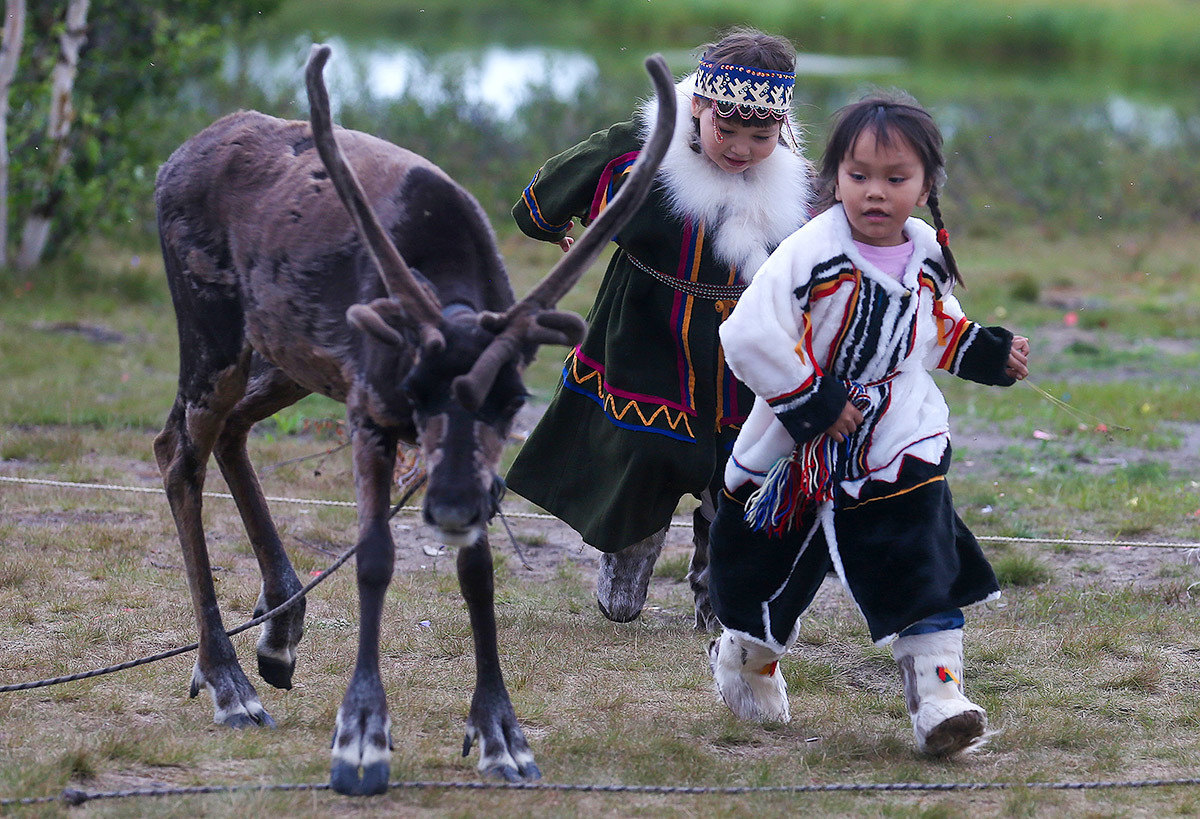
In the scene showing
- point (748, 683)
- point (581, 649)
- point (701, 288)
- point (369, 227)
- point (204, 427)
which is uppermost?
point (369, 227)

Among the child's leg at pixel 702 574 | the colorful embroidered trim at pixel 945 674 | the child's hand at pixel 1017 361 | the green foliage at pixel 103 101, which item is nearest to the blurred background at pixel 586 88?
the green foliage at pixel 103 101

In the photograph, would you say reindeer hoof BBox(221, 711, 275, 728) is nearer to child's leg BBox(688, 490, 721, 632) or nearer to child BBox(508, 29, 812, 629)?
child BBox(508, 29, 812, 629)

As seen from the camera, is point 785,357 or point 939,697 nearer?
point 785,357

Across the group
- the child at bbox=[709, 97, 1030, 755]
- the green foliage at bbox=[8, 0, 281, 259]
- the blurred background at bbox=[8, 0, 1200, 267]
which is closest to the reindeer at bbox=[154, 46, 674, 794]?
the child at bbox=[709, 97, 1030, 755]

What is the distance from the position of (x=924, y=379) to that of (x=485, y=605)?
4.25 feet

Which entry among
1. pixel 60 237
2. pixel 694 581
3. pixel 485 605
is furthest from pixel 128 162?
pixel 485 605

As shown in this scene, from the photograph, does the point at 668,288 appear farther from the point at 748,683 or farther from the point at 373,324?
the point at 373,324

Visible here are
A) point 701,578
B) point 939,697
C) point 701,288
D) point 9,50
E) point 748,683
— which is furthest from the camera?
point 9,50

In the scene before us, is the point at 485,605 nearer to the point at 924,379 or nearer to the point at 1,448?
the point at 924,379

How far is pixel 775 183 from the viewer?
443cm

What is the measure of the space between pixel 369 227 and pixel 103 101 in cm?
911

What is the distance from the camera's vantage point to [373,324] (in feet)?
10.3

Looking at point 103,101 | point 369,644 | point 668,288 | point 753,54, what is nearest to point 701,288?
point 668,288

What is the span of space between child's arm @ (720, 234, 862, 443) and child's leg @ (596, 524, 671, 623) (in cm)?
141
